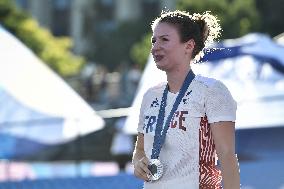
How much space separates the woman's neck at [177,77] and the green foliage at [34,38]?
23.6 m

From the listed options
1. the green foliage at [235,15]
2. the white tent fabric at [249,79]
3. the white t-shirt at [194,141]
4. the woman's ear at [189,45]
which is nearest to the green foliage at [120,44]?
the green foliage at [235,15]

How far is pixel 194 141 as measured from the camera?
3.83 meters

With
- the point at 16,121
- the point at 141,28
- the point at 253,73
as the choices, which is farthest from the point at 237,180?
the point at 141,28

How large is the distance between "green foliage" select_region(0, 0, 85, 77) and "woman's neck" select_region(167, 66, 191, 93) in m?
23.6

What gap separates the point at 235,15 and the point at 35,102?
85.9 ft

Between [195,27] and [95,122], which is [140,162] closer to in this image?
→ [195,27]

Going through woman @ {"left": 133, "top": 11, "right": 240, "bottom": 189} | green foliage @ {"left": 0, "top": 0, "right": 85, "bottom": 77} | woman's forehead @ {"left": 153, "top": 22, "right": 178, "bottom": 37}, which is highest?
green foliage @ {"left": 0, "top": 0, "right": 85, "bottom": 77}

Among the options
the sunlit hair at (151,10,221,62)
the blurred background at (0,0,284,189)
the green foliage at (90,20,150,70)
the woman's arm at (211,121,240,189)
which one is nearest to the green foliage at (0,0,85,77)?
the blurred background at (0,0,284,189)

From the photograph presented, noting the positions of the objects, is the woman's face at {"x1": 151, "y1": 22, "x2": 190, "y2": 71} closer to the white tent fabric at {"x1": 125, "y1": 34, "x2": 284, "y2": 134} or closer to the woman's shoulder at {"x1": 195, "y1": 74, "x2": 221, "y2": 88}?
the woman's shoulder at {"x1": 195, "y1": 74, "x2": 221, "y2": 88}

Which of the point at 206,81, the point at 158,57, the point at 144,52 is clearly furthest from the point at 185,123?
Answer: the point at 144,52

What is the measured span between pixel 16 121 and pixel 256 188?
16.8 ft

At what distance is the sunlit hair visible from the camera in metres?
3.94

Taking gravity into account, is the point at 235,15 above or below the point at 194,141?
above

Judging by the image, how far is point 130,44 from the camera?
6606 cm
